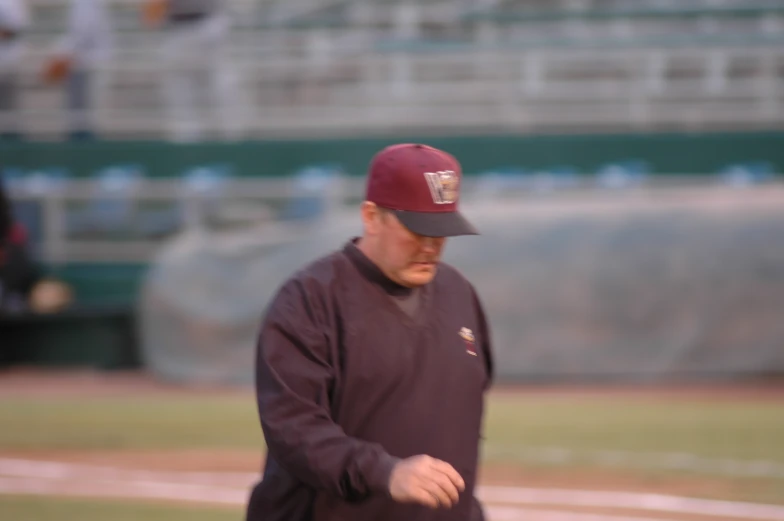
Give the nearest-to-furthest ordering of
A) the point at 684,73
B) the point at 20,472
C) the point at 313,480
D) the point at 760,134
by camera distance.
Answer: the point at 313,480, the point at 20,472, the point at 760,134, the point at 684,73

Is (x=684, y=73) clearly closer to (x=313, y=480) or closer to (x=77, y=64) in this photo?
(x=77, y=64)

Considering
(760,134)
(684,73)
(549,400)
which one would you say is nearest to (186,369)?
(549,400)

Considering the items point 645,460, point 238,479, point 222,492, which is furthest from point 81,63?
point 645,460

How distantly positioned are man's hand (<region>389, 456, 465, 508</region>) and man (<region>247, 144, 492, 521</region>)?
1.9 inches

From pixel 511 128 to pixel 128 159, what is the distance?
200 inches

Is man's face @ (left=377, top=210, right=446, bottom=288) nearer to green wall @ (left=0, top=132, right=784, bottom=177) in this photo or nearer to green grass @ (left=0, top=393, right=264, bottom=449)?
green grass @ (left=0, top=393, right=264, bottom=449)

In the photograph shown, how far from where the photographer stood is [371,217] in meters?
3.40

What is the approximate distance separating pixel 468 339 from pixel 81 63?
612 inches

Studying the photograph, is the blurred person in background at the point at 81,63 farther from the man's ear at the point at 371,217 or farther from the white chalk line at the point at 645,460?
the man's ear at the point at 371,217

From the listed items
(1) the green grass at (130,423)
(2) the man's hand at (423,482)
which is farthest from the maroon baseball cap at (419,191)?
(1) the green grass at (130,423)

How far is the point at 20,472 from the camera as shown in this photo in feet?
29.6

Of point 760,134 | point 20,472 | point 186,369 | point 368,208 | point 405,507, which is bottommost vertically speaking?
point 186,369

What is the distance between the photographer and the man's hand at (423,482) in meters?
3.04

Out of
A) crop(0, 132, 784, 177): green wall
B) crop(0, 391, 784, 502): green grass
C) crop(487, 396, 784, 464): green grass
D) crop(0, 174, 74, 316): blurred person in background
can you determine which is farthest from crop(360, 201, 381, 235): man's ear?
crop(0, 132, 784, 177): green wall
